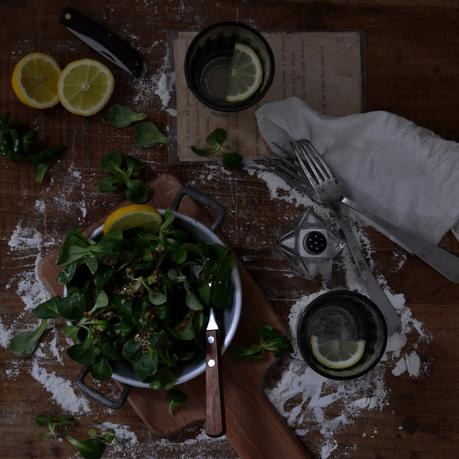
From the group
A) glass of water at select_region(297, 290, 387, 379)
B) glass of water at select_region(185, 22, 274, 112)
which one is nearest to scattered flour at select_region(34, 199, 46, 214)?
glass of water at select_region(185, 22, 274, 112)

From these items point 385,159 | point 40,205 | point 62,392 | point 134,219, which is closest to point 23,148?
point 40,205

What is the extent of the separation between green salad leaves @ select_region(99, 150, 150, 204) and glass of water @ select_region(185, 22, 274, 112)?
0.37 feet

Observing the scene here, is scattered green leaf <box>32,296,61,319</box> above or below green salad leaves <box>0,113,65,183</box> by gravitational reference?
below

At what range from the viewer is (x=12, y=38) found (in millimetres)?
751

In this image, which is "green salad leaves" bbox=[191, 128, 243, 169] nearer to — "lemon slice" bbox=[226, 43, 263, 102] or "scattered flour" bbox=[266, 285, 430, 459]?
"lemon slice" bbox=[226, 43, 263, 102]

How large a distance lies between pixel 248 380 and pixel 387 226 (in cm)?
25

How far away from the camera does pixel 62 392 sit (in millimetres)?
747

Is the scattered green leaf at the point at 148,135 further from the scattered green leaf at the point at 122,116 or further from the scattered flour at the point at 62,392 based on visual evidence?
the scattered flour at the point at 62,392

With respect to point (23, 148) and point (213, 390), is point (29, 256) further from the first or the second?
point (213, 390)

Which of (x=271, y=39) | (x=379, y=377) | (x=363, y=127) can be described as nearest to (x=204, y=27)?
(x=271, y=39)

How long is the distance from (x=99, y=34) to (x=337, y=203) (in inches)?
13.4

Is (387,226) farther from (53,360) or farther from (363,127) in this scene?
(53,360)

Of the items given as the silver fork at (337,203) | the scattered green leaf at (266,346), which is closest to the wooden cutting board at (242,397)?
the scattered green leaf at (266,346)

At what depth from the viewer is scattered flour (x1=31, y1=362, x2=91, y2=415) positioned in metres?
0.75
